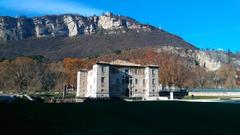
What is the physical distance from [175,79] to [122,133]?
8885 centimetres

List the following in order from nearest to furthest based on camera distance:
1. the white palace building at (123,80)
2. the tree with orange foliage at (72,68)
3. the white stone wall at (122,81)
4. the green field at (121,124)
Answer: the green field at (121,124) < the white stone wall at (122,81) < the white palace building at (123,80) < the tree with orange foliage at (72,68)

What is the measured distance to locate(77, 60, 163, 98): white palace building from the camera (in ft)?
287

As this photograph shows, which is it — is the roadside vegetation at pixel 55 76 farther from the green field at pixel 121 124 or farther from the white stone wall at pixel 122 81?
the green field at pixel 121 124

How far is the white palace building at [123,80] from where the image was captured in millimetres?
87562

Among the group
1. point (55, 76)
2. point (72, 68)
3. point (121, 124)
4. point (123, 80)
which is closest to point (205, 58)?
point (72, 68)

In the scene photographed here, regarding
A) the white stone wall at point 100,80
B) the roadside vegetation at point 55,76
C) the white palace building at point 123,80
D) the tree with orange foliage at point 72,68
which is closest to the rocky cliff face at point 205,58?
the roadside vegetation at point 55,76

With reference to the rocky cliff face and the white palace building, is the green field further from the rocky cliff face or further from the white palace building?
the rocky cliff face

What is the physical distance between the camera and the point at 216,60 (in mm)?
195625

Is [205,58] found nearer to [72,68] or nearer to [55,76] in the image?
[72,68]

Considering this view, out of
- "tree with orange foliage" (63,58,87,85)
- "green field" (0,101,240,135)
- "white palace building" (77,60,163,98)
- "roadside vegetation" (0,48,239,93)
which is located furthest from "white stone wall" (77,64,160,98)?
"green field" (0,101,240,135)

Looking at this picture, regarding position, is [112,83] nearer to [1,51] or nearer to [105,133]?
[105,133]

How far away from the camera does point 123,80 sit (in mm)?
92875

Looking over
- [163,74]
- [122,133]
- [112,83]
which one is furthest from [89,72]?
[122,133]

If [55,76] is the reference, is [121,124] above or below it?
below
